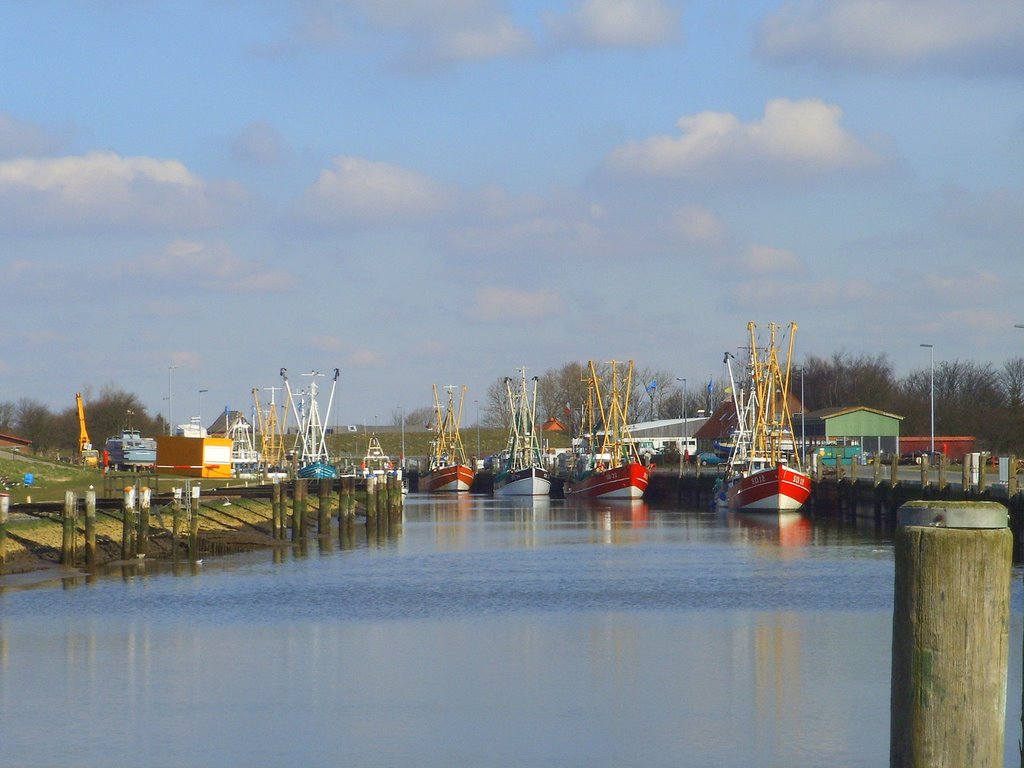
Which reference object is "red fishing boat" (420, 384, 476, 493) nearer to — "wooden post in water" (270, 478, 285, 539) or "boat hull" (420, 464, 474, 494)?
"boat hull" (420, 464, 474, 494)

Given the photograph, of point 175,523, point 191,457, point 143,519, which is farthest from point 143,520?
point 191,457

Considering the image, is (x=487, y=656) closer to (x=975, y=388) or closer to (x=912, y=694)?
(x=912, y=694)

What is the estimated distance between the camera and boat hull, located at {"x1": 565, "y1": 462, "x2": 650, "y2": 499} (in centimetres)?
10175

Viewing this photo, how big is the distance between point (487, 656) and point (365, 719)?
627cm

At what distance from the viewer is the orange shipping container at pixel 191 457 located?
3369 inches

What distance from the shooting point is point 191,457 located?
3388 inches

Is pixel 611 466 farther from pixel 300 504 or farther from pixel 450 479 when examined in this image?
pixel 300 504

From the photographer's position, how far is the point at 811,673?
79.5 feet

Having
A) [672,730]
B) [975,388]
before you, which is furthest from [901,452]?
[672,730]

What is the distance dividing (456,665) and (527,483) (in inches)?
3481

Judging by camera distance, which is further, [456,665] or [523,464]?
[523,464]

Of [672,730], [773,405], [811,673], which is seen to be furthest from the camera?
[773,405]

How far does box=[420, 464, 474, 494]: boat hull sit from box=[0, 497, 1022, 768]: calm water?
3114 inches

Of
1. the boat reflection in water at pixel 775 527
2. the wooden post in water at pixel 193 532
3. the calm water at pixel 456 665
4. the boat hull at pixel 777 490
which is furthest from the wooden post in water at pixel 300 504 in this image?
the boat hull at pixel 777 490
